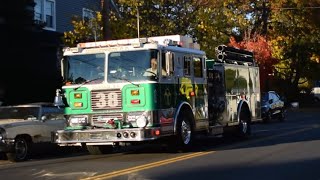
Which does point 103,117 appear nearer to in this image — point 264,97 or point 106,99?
point 106,99

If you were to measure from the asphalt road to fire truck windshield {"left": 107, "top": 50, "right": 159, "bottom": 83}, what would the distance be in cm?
190

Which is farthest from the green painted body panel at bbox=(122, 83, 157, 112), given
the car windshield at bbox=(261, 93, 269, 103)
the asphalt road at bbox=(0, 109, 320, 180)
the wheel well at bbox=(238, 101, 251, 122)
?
the car windshield at bbox=(261, 93, 269, 103)

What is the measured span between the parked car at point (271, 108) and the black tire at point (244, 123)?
1043 cm

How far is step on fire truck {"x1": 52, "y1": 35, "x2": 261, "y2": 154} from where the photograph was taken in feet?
38.6

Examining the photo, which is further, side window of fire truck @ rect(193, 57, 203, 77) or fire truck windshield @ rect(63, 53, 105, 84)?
side window of fire truck @ rect(193, 57, 203, 77)

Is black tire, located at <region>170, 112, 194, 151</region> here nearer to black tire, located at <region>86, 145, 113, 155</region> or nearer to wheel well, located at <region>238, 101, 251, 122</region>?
black tire, located at <region>86, 145, 113, 155</region>

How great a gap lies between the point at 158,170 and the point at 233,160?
216cm

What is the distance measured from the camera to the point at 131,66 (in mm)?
12062

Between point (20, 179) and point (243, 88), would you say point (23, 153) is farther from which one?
point (243, 88)

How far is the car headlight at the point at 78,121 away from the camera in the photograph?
12297 millimetres

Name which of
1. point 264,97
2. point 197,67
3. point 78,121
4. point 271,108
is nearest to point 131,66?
point 78,121

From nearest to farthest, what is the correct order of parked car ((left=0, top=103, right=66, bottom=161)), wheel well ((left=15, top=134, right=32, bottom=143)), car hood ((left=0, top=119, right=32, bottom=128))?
parked car ((left=0, top=103, right=66, bottom=161))
car hood ((left=0, top=119, right=32, bottom=128))
wheel well ((left=15, top=134, right=32, bottom=143))

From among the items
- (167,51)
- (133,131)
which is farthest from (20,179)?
(167,51)

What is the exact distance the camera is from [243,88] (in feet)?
57.1
